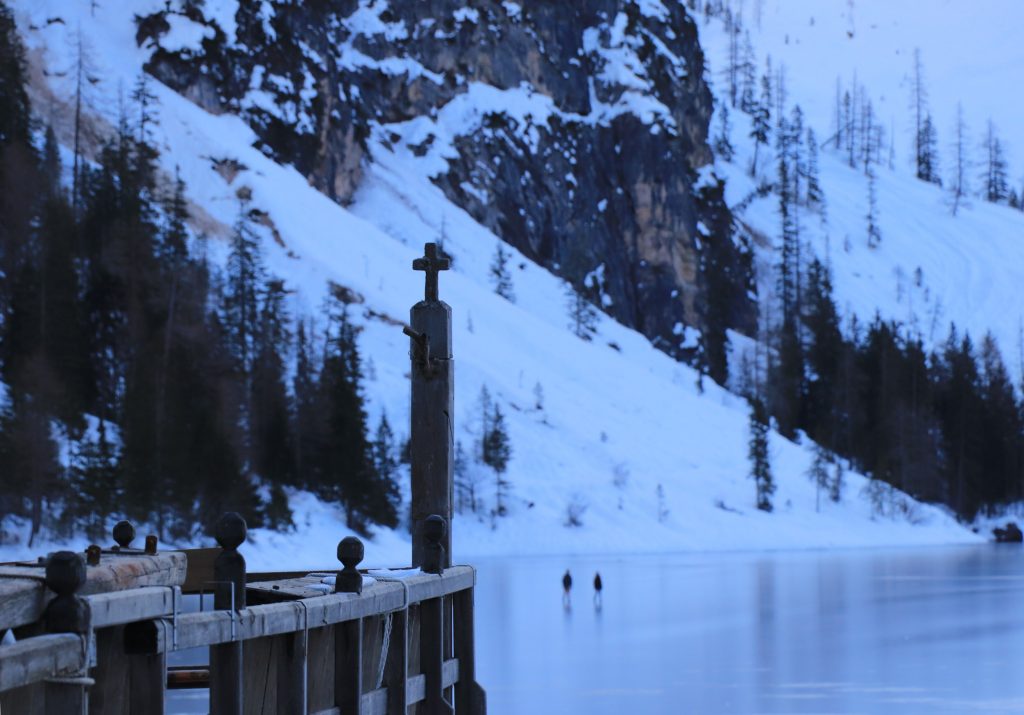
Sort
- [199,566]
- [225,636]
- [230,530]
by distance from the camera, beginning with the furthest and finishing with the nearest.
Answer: [199,566] → [230,530] → [225,636]

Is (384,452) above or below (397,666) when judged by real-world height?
above

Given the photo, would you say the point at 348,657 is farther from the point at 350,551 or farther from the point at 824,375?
the point at 824,375

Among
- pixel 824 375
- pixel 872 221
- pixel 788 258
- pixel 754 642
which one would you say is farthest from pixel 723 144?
pixel 754 642

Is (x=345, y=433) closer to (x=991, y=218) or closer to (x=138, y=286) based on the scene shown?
(x=138, y=286)

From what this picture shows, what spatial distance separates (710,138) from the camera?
191875mm

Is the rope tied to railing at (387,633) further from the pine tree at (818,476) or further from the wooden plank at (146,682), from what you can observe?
the pine tree at (818,476)

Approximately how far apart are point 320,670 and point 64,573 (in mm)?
3931

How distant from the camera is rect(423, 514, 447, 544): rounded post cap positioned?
13.3 meters

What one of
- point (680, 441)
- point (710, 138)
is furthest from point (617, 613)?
point (710, 138)

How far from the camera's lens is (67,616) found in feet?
22.1

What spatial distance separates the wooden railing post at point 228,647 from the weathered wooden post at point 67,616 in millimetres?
1798

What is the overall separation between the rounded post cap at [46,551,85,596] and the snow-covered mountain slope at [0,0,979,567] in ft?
215

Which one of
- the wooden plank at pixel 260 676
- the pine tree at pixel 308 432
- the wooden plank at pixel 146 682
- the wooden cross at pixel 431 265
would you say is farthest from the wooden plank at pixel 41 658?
the pine tree at pixel 308 432

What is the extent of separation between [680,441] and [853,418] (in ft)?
102
